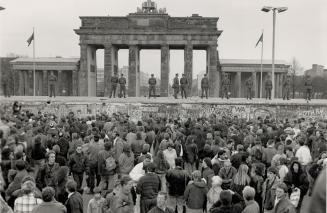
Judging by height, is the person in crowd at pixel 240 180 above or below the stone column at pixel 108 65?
below

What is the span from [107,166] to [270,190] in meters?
4.61

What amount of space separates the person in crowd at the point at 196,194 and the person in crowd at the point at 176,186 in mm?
740

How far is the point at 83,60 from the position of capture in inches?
1893

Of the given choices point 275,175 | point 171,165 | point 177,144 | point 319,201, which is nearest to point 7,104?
point 177,144

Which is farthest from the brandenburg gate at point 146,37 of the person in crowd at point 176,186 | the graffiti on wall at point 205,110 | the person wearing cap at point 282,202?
the person wearing cap at point 282,202

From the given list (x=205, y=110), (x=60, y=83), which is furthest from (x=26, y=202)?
Answer: (x=60, y=83)

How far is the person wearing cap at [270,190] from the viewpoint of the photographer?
28.6 ft

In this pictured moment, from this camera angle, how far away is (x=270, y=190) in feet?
28.6

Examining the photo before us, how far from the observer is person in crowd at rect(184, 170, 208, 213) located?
8742mm

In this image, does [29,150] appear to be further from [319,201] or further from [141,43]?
[141,43]

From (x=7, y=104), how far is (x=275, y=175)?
91.0ft

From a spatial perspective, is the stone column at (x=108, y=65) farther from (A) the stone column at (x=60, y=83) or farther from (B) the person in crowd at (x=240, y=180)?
(B) the person in crowd at (x=240, y=180)

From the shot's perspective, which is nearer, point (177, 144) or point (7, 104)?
point (177, 144)

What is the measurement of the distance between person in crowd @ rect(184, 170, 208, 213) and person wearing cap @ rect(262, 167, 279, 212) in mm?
1125
